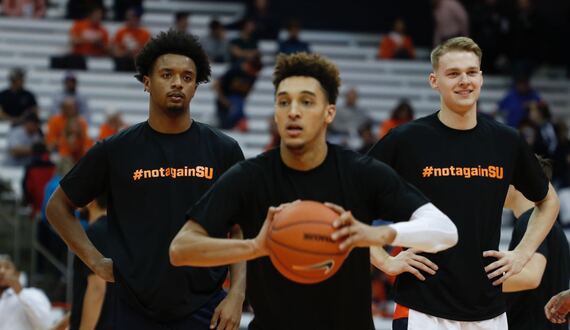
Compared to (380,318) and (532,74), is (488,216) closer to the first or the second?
(380,318)

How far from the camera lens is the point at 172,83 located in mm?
6926

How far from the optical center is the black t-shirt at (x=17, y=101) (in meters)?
18.2

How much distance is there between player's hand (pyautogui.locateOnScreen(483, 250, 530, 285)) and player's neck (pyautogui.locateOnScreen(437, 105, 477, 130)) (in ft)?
2.64

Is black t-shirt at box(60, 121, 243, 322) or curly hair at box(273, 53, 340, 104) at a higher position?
curly hair at box(273, 53, 340, 104)

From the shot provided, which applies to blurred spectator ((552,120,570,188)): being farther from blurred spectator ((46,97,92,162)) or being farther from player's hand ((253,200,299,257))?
player's hand ((253,200,299,257))

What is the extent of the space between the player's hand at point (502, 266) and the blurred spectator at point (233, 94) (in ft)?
40.5

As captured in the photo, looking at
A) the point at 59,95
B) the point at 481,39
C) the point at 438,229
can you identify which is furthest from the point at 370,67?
the point at 438,229

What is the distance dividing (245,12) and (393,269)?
1649 centimetres

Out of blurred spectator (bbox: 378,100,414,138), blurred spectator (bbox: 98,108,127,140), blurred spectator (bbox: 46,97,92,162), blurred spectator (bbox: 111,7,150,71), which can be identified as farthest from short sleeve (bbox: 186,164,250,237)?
blurred spectator (bbox: 111,7,150,71)

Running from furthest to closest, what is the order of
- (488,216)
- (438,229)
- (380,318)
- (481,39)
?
(481,39)
(380,318)
(488,216)
(438,229)

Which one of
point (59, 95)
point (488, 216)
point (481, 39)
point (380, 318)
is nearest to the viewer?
point (488, 216)

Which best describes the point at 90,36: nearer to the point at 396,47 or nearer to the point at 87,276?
the point at 396,47

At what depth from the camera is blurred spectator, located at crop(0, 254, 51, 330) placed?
10555 mm

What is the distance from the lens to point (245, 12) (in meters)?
22.9
